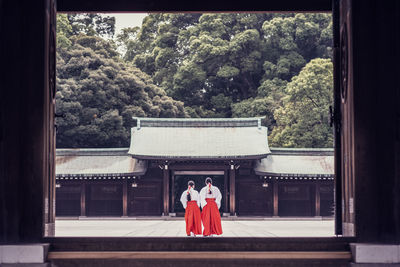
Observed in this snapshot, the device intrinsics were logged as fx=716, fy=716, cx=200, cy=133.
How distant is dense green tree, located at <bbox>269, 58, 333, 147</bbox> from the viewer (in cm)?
3322

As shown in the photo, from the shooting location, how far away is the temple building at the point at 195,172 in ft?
87.0

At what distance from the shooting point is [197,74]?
42719mm

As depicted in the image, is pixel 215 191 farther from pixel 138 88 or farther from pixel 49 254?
pixel 138 88

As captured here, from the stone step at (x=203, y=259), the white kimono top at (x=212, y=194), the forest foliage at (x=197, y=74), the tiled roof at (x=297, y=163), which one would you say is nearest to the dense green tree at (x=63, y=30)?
the forest foliage at (x=197, y=74)

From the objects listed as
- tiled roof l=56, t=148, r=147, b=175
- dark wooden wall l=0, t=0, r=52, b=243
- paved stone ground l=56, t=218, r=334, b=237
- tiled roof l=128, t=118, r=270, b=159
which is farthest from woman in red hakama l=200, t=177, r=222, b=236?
tiled roof l=56, t=148, r=147, b=175

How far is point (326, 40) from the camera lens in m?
43.1

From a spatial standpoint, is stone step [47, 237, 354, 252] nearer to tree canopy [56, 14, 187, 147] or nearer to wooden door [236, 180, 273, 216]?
wooden door [236, 180, 273, 216]

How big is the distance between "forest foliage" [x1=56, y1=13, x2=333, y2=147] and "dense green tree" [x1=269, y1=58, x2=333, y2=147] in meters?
0.05

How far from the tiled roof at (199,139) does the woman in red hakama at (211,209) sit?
13393mm

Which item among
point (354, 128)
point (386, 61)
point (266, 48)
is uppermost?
point (266, 48)

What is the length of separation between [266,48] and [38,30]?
121 feet

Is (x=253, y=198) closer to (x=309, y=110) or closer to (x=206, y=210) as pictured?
(x=309, y=110)

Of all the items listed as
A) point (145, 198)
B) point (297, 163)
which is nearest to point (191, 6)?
point (145, 198)

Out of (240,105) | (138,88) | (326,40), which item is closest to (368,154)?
(138,88)
